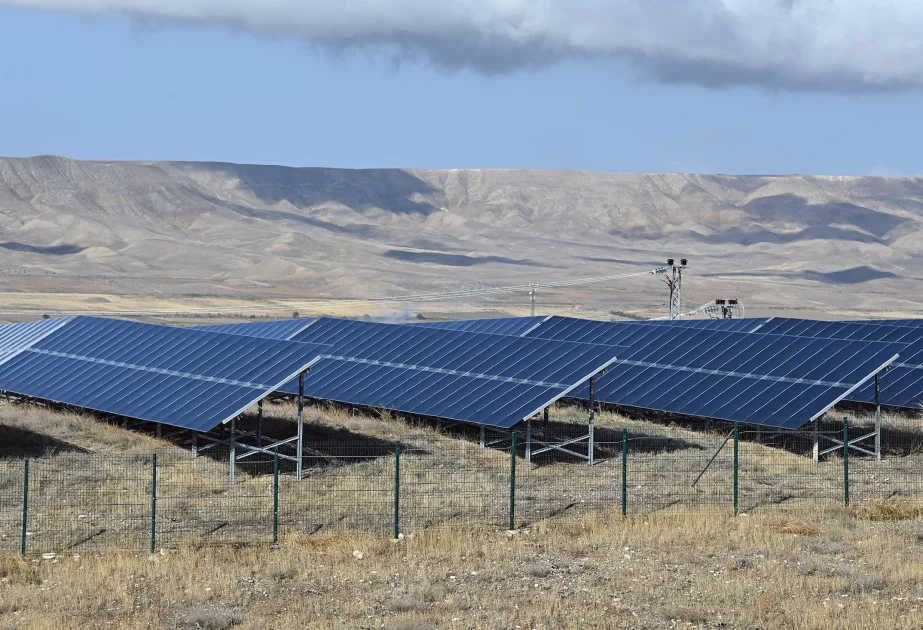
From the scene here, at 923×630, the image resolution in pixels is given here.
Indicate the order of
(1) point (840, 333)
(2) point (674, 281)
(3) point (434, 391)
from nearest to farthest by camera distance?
(3) point (434, 391) < (1) point (840, 333) < (2) point (674, 281)

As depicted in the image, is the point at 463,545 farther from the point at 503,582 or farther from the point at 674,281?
the point at 674,281

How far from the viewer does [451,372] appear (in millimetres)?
30047

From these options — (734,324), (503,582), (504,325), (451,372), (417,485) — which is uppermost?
(734,324)

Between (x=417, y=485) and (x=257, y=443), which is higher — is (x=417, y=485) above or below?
below

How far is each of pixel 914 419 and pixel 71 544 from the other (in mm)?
22428

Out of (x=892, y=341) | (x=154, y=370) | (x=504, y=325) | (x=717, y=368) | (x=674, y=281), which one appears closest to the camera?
(x=154, y=370)

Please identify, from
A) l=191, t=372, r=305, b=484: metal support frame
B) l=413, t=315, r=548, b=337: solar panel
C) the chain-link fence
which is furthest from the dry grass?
l=413, t=315, r=548, b=337: solar panel

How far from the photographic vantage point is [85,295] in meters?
129

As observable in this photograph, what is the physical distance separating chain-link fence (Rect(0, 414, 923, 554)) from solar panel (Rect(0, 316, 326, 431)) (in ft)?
3.80

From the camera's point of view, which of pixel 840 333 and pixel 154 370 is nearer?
pixel 154 370

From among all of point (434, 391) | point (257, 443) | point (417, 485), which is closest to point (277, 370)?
point (257, 443)

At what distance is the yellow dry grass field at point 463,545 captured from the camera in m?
15.0

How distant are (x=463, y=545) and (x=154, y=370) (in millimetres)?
13074

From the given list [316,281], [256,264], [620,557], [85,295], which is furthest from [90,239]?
[620,557]
